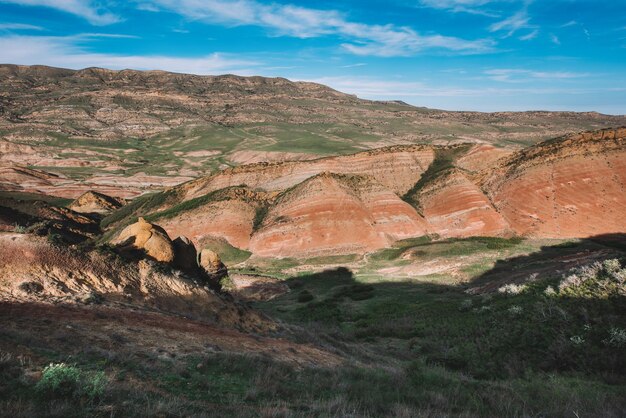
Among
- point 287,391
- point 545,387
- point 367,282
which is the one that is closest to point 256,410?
point 287,391

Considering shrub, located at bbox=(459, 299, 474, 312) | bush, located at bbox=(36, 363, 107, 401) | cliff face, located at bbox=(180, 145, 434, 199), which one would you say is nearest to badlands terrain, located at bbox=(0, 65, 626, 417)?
bush, located at bbox=(36, 363, 107, 401)

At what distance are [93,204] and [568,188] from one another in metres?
77.0

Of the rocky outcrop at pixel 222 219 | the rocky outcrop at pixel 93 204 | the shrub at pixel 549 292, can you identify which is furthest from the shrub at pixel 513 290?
the rocky outcrop at pixel 93 204

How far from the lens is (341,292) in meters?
34.1

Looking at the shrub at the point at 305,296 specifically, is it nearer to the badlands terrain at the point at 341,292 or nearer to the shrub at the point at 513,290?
the badlands terrain at the point at 341,292

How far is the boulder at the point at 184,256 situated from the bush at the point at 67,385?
53.1ft

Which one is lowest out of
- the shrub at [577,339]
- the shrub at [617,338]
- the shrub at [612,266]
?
the shrub at [577,339]

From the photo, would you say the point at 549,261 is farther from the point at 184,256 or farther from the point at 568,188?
the point at 184,256

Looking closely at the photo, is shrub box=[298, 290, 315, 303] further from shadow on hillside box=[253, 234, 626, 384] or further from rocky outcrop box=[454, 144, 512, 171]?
rocky outcrop box=[454, 144, 512, 171]

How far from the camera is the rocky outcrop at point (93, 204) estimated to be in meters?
74.4

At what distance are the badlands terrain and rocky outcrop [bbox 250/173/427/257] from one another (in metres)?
0.25

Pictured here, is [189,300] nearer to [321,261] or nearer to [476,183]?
[321,261]

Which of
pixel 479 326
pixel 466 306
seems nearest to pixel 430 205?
pixel 466 306

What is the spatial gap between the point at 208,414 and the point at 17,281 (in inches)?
366
